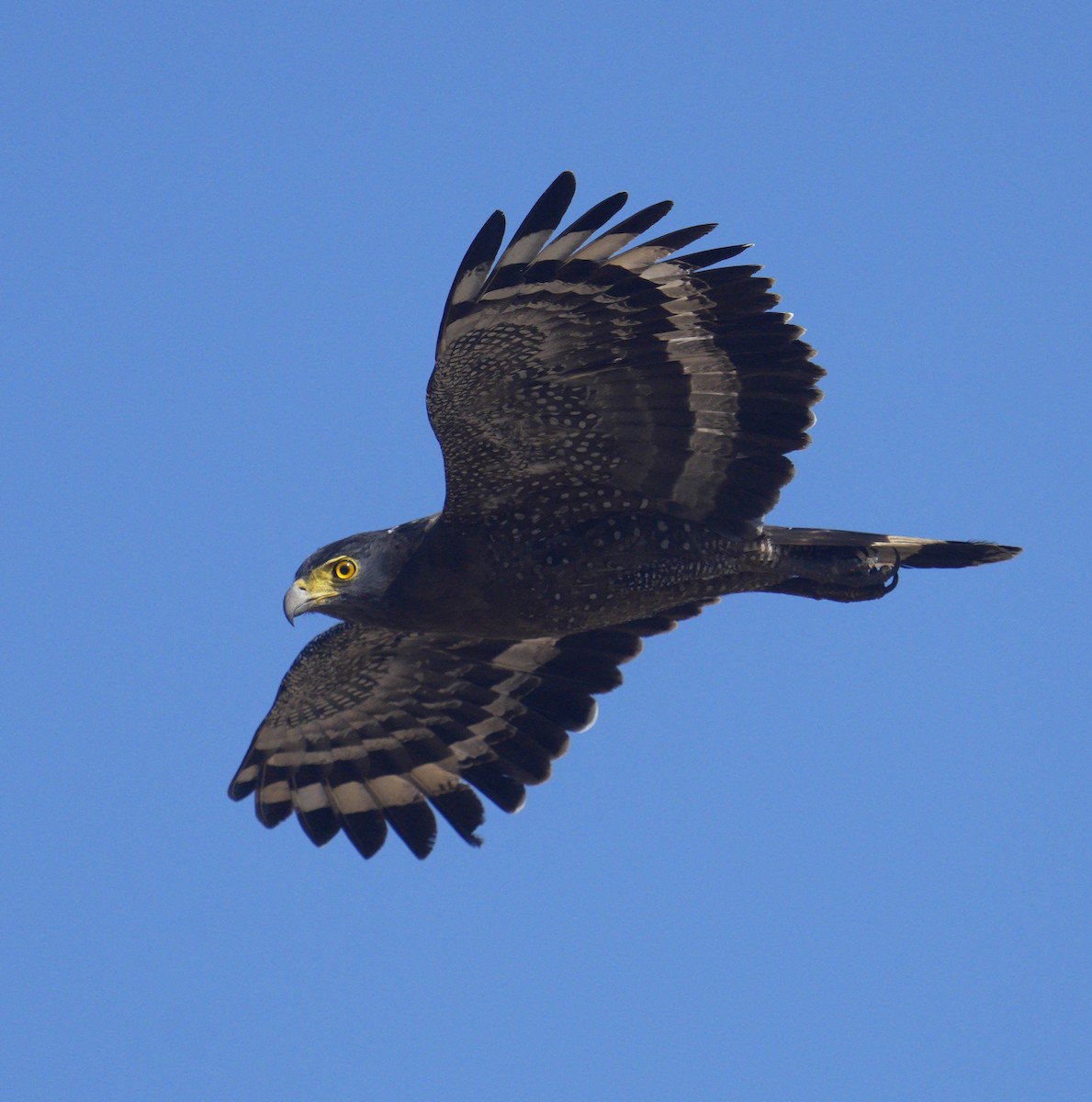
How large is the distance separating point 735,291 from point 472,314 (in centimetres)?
156

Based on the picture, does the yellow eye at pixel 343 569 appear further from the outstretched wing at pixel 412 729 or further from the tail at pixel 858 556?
the tail at pixel 858 556

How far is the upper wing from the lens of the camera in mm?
9281

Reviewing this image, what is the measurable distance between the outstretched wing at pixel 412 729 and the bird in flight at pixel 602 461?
251mm

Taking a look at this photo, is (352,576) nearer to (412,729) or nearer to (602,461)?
(602,461)

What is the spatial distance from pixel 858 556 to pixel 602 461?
1.69m

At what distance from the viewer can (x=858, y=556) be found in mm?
10359

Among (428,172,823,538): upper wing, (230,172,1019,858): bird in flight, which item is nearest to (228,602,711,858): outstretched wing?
(230,172,1019,858): bird in flight

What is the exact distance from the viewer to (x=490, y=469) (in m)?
10.1

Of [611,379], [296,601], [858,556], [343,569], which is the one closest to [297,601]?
[296,601]

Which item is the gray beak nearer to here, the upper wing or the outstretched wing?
the upper wing

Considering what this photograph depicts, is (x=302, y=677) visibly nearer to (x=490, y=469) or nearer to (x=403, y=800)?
(x=403, y=800)

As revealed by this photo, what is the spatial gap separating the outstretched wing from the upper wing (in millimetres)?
1819

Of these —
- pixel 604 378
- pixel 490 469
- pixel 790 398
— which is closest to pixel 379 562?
pixel 490 469

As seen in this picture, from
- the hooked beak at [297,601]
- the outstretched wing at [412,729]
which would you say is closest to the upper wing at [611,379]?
the hooked beak at [297,601]
